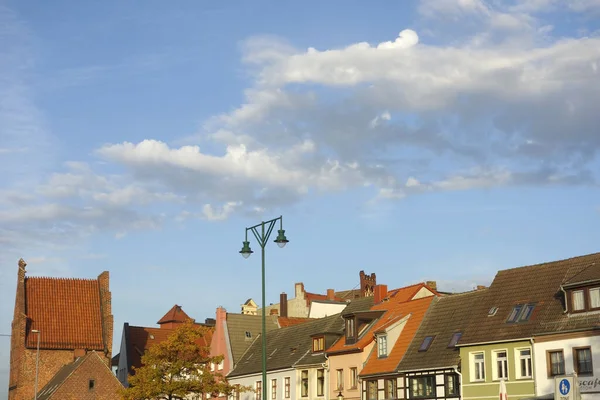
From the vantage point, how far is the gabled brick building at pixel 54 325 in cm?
9419

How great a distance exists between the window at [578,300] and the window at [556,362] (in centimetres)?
245

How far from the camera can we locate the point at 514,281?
53188 millimetres

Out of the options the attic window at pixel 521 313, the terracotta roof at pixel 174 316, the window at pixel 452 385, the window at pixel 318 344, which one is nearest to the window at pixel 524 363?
the attic window at pixel 521 313

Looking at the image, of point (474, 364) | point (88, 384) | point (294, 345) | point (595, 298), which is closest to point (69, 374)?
point (88, 384)

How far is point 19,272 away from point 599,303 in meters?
72.1

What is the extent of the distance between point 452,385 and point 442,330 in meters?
4.59

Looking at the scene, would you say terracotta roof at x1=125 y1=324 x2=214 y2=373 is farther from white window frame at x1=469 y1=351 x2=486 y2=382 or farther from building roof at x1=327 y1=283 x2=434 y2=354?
white window frame at x1=469 y1=351 x2=486 y2=382

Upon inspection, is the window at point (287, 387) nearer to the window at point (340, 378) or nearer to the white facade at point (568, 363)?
the window at point (340, 378)

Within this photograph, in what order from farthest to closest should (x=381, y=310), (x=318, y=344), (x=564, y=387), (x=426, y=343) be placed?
(x=318, y=344), (x=381, y=310), (x=426, y=343), (x=564, y=387)

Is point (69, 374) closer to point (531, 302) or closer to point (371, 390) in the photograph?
point (371, 390)

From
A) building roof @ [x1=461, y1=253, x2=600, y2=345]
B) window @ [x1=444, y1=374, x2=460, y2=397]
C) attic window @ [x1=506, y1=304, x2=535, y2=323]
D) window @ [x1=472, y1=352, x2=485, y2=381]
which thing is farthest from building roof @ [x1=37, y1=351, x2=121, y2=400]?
attic window @ [x1=506, y1=304, x2=535, y2=323]

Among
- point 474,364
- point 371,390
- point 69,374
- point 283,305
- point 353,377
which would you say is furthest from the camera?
point 283,305

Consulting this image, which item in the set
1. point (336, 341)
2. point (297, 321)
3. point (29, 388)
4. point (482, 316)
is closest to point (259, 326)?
point (297, 321)

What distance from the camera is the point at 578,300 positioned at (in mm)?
46219
